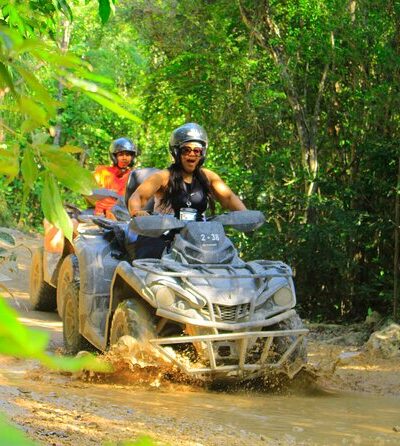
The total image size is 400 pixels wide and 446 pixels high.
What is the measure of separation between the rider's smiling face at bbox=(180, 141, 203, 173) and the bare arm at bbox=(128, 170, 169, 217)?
6.8 inches

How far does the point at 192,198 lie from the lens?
7598mm

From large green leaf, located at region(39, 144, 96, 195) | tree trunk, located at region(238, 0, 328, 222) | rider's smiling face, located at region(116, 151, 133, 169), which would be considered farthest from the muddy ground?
tree trunk, located at region(238, 0, 328, 222)

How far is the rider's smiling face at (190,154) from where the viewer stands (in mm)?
7402

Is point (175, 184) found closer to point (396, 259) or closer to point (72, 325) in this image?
point (72, 325)

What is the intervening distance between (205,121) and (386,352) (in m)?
7.03

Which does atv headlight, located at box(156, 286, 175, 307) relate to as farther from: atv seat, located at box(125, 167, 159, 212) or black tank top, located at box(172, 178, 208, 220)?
atv seat, located at box(125, 167, 159, 212)

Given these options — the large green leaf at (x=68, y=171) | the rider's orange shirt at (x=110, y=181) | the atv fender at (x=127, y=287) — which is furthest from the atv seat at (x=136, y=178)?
the large green leaf at (x=68, y=171)

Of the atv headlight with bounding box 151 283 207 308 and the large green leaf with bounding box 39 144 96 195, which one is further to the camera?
the atv headlight with bounding box 151 283 207 308

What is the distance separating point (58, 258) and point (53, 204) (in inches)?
371

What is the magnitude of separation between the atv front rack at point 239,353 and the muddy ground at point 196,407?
0.18 metres

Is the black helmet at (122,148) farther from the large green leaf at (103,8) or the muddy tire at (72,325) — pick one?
the large green leaf at (103,8)

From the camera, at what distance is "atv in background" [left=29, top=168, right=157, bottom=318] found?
832 cm

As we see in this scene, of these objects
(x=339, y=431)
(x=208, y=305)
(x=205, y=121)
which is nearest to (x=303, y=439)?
(x=339, y=431)

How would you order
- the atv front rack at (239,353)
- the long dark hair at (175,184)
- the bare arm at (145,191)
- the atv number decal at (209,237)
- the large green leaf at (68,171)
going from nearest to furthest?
the large green leaf at (68,171) → the atv front rack at (239,353) → the atv number decal at (209,237) → the bare arm at (145,191) → the long dark hair at (175,184)
